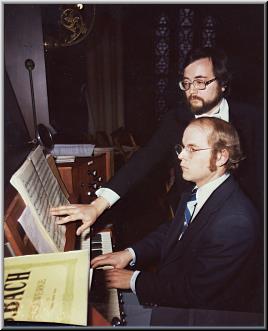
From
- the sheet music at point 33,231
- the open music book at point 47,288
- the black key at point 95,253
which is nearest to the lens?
the open music book at point 47,288

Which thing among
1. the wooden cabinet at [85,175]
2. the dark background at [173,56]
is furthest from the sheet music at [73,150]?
the dark background at [173,56]

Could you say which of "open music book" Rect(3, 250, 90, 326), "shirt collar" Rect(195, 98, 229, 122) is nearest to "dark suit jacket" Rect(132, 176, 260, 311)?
"shirt collar" Rect(195, 98, 229, 122)

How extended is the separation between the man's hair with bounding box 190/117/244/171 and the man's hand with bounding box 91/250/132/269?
63 cm

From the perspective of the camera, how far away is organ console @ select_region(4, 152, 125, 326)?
108 centimetres

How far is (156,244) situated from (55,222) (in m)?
0.59

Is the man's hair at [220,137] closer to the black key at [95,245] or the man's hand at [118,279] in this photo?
the man's hand at [118,279]

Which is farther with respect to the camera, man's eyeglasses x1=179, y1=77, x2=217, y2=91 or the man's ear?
man's eyeglasses x1=179, y1=77, x2=217, y2=91

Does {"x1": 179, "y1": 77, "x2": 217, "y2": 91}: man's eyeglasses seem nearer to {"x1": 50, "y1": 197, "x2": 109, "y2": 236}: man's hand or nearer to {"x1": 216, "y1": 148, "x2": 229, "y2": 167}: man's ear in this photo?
{"x1": 216, "y1": 148, "x2": 229, "y2": 167}: man's ear

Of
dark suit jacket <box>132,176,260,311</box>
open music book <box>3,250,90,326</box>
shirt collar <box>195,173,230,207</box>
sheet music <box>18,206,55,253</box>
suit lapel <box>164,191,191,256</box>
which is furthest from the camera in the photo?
suit lapel <box>164,191,191,256</box>

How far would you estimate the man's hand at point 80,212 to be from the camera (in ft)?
4.52

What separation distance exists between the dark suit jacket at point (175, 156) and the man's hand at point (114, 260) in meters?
0.31

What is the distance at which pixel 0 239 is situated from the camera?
108cm

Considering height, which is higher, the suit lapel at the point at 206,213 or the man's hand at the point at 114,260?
the suit lapel at the point at 206,213

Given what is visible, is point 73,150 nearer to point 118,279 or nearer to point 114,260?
point 114,260
